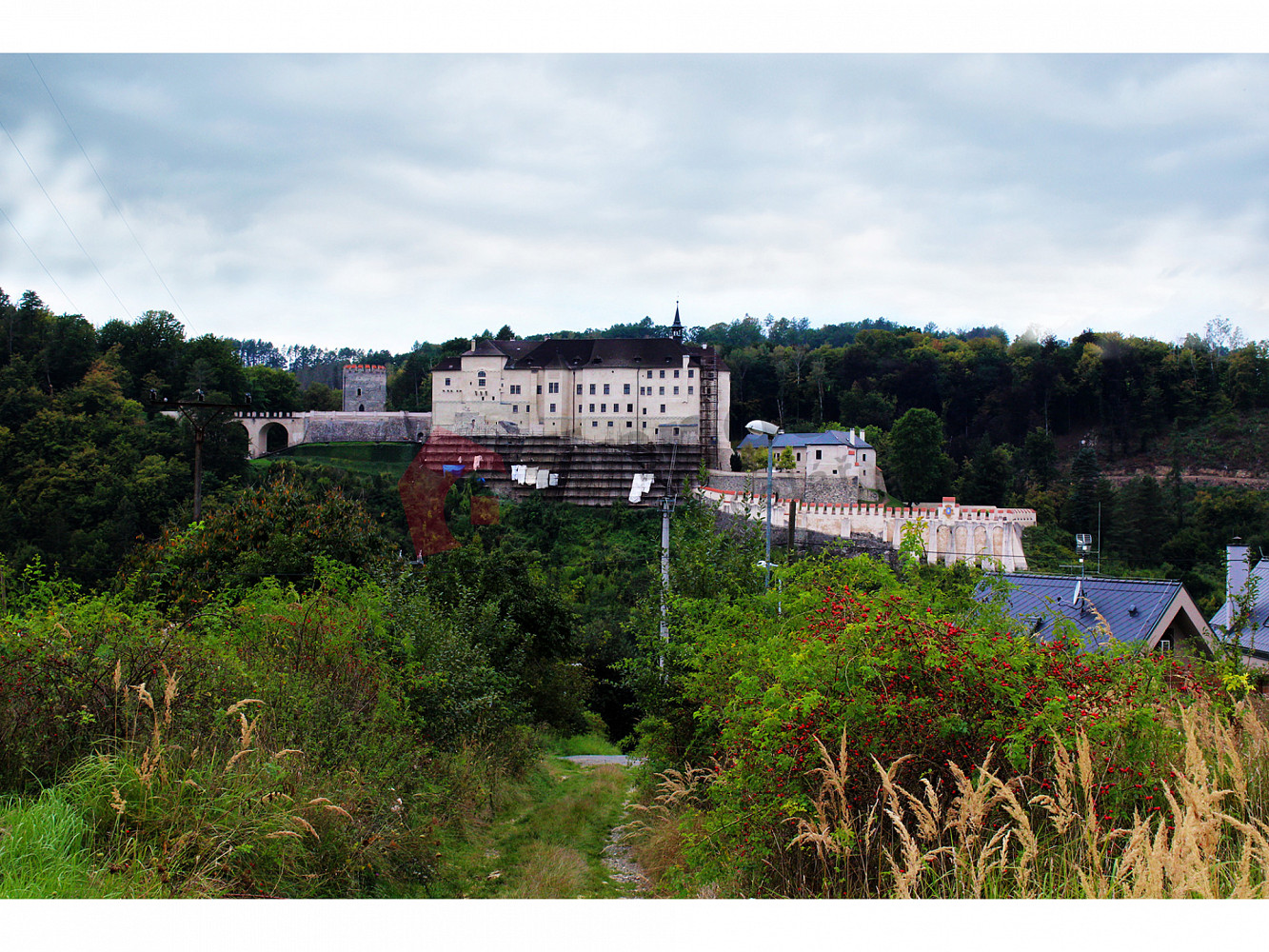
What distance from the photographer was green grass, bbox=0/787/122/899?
12.8 feet

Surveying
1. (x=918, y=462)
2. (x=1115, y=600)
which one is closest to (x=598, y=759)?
(x=1115, y=600)

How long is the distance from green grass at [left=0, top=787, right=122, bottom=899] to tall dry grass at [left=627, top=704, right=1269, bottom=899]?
10.2ft

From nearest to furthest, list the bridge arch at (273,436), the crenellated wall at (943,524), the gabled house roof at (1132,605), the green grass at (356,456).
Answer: the gabled house roof at (1132,605) → the crenellated wall at (943,524) → the green grass at (356,456) → the bridge arch at (273,436)

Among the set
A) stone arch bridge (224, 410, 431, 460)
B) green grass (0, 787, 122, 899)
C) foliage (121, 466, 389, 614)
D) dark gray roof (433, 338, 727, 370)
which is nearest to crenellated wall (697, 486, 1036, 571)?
dark gray roof (433, 338, 727, 370)

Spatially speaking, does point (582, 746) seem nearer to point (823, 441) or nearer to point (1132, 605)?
point (1132, 605)

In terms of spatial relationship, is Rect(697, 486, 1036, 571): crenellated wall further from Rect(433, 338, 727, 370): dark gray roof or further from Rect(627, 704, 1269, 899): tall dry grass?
Rect(627, 704, 1269, 899): tall dry grass

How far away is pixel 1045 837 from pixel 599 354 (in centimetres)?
6032

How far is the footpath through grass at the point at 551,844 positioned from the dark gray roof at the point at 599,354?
4991cm

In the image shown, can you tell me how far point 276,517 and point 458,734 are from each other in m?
7.57

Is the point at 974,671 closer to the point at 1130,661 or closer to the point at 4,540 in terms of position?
the point at 1130,661

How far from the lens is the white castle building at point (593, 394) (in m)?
61.0

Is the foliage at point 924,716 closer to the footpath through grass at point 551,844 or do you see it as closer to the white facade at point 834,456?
the footpath through grass at point 551,844

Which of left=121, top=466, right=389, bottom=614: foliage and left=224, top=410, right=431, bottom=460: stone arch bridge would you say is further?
left=224, top=410, right=431, bottom=460: stone arch bridge

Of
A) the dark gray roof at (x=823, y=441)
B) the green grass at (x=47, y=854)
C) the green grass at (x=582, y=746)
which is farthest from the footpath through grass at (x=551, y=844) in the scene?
the dark gray roof at (x=823, y=441)
